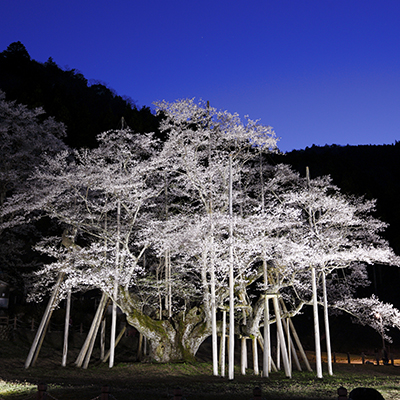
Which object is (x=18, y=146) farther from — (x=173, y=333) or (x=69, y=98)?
(x=69, y=98)

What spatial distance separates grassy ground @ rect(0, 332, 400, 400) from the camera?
9711mm

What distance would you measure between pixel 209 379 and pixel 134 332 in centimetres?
1649

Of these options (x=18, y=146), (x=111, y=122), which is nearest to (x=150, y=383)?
(x=18, y=146)

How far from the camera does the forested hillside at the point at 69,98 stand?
4197 centimetres

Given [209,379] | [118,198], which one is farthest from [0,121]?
[209,379]

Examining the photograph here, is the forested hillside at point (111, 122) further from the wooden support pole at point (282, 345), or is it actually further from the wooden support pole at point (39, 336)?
the wooden support pole at point (39, 336)

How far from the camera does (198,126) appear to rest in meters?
16.8

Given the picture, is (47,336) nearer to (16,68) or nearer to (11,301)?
(11,301)

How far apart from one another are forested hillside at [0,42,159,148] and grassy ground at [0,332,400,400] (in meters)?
23.5

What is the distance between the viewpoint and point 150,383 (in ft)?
41.2

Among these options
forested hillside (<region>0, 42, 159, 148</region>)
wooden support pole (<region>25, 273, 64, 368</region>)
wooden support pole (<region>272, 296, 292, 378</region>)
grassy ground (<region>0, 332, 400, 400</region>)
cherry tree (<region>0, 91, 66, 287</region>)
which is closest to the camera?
grassy ground (<region>0, 332, 400, 400</region>)

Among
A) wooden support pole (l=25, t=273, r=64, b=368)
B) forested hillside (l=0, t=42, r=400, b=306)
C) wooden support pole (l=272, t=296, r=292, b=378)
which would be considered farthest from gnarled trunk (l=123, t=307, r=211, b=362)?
forested hillside (l=0, t=42, r=400, b=306)

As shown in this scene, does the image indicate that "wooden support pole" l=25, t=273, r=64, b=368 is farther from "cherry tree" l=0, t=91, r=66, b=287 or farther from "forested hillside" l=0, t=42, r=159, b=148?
"forested hillside" l=0, t=42, r=159, b=148

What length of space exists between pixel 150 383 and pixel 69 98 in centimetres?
4810
